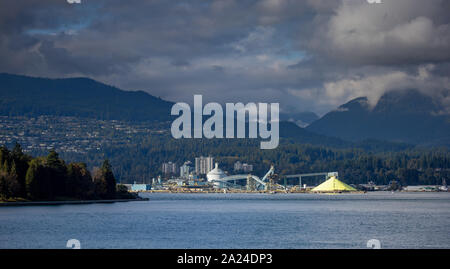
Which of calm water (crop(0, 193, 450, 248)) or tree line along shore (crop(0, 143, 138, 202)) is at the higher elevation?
tree line along shore (crop(0, 143, 138, 202))

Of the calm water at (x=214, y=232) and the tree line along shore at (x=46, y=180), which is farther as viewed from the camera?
the tree line along shore at (x=46, y=180)

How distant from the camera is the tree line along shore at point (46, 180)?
74500 millimetres

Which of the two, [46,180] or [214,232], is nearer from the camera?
[214,232]

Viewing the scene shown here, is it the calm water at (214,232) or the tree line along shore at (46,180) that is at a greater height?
the tree line along shore at (46,180)

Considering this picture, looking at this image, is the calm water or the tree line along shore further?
the tree line along shore

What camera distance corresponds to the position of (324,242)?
4062 centimetres

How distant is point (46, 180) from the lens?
79625 mm

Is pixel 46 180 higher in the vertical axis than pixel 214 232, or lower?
higher

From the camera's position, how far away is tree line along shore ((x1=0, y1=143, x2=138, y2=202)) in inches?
2933

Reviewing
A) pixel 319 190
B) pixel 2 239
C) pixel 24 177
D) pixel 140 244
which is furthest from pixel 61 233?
pixel 319 190
